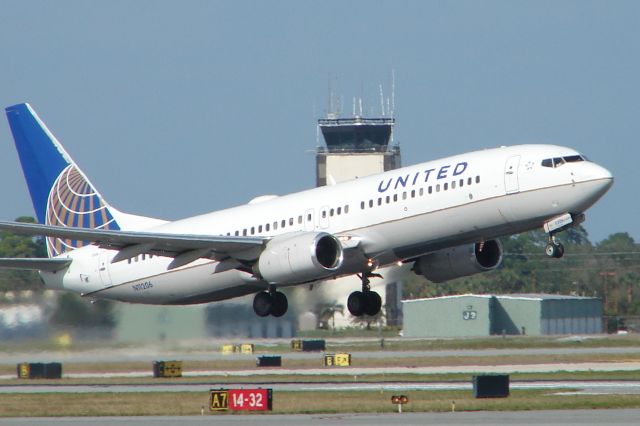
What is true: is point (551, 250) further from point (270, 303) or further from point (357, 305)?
point (270, 303)

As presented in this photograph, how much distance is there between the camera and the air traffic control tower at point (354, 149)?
139 metres

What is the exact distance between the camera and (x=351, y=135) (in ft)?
473

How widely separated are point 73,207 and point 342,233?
1404 cm

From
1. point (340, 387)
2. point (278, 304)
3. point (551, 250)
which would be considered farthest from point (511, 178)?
point (340, 387)

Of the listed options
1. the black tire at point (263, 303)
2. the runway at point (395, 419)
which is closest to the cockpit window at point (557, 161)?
the runway at point (395, 419)

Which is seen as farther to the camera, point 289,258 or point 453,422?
point 289,258

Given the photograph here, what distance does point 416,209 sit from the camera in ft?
137

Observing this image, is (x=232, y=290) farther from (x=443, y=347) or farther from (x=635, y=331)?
(x=635, y=331)

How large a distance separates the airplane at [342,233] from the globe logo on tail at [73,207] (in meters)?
0.43

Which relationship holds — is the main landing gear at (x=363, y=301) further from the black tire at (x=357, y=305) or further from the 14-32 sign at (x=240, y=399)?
the 14-32 sign at (x=240, y=399)

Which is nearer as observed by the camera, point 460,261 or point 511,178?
point 511,178

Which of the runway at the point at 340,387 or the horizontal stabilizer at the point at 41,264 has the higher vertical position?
the horizontal stabilizer at the point at 41,264

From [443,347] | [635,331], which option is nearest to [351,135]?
[635,331]

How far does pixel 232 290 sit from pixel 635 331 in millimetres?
54762
